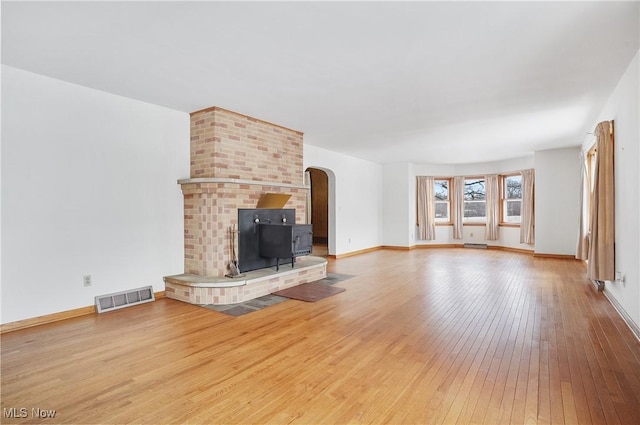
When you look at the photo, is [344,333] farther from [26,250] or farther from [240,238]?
[26,250]

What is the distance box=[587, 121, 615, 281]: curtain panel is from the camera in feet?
12.5

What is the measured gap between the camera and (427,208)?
10.1 metres

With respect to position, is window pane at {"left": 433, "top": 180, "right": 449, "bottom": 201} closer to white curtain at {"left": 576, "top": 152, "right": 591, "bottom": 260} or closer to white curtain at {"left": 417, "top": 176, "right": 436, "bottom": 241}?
white curtain at {"left": 417, "top": 176, "right": 436, "bottom": 241}

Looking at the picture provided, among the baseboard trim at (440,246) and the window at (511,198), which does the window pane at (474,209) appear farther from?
the baseboard trim at (440,246)

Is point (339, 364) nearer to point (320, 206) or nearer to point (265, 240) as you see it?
point (265, 240)

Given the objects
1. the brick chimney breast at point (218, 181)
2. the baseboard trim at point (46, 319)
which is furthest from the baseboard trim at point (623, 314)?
the baseboard trim at point (46, 319)

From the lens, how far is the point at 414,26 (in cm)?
245

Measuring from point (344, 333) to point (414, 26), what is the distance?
2614 mm

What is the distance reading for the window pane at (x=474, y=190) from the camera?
994cm

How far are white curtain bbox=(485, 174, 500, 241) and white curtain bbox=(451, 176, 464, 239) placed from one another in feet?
2.47

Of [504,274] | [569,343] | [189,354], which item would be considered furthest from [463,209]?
[189,354]

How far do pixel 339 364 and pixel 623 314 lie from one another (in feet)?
10.3

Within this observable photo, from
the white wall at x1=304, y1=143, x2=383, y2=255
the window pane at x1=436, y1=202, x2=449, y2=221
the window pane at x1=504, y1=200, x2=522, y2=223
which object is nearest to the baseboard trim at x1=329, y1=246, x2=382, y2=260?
the white wall at x1=304, y1=143, x2=383, y2=255

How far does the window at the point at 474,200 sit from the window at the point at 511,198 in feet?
1.78
